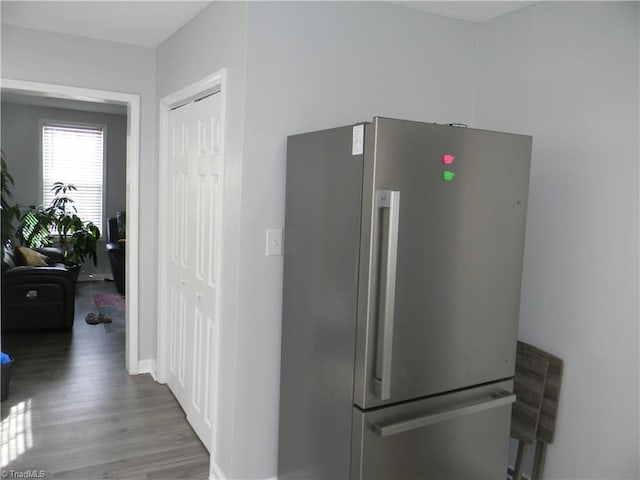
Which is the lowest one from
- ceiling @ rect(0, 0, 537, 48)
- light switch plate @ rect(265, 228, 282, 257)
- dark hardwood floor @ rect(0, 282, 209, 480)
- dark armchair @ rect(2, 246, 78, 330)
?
dark hardwood floor @ rect(0, 282, 209, 480)

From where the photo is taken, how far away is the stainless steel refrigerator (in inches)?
76.0

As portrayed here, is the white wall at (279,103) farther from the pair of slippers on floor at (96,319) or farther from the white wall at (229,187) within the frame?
the pair of slippers on floor at (96,319)

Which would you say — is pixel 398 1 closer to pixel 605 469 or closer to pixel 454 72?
pixel 454 72

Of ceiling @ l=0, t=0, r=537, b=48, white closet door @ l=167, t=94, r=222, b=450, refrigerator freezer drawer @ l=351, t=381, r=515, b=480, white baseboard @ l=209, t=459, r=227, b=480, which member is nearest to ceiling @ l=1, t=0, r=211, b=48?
ceiling @ l=0, t=0, r=537, b=48

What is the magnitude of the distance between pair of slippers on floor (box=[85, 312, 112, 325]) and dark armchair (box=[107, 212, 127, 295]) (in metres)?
1.16

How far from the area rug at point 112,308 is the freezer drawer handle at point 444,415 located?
396cm

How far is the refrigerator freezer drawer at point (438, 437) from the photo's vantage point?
1982 mm

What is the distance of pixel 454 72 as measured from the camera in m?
2.96

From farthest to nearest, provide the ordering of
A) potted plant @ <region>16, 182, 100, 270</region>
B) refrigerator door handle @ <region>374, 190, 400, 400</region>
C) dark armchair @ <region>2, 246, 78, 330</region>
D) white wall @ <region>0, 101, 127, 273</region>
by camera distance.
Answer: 1. white wall @ <region>0, 101, 127, 273</region>
2. potted plant @ <region>16, 182, 100, 270</region>
3. dark armchair @ <region>2, 246, 78, 330</region>
4. refrigerator door handle @ <region>374, 190, 400, 400</region>

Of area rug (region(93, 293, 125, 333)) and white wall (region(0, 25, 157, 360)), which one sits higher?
white wall (region(0, 25, 157, 360))

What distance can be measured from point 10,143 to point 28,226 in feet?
4.00

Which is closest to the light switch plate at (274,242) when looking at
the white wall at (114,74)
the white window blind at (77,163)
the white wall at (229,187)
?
the white wall at (229,187)

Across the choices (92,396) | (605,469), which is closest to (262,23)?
(605,469)

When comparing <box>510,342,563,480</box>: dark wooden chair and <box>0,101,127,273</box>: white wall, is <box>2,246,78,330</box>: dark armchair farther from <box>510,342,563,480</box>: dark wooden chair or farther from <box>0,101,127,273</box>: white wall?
<box>510,342,563,480</box>: dark wooden chair
